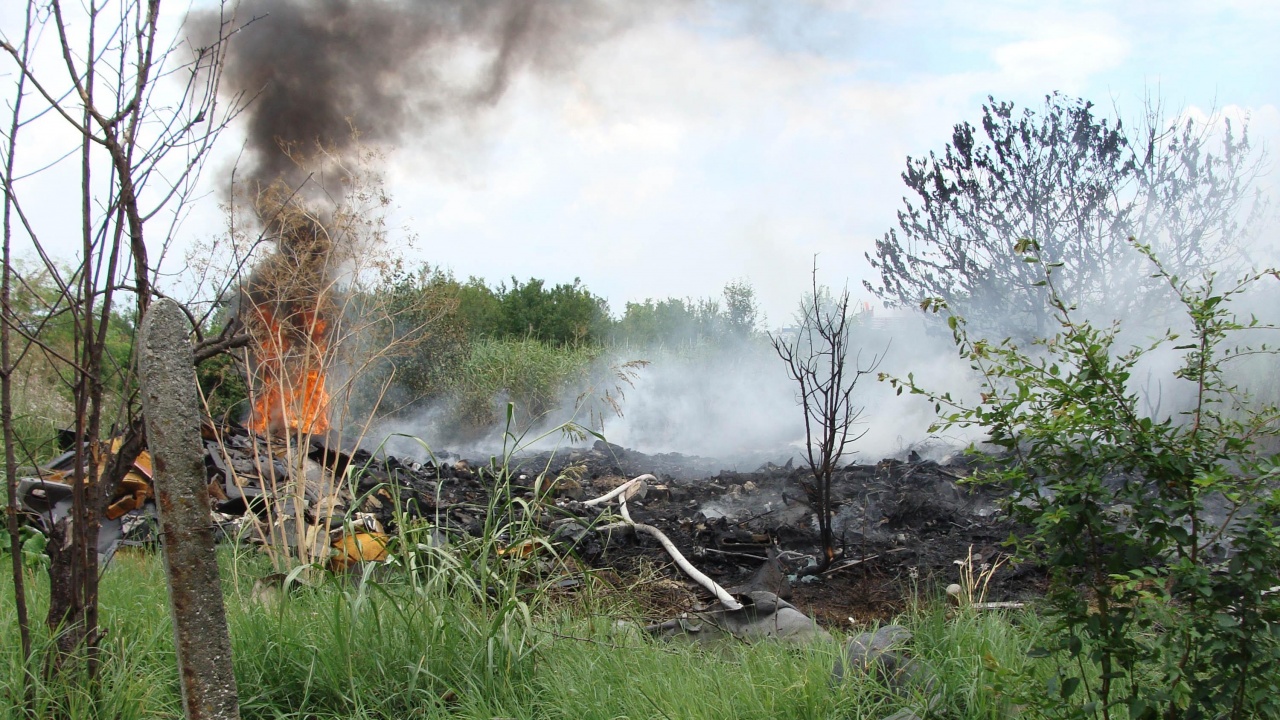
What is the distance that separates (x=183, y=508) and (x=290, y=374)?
4245 millimetres

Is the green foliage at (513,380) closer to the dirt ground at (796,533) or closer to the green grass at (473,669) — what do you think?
the dirt ground at (796,533)

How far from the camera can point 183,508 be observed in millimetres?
1861

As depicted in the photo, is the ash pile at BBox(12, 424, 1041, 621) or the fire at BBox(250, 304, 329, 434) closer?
the ash pile at BBox(12, 424, 1041, 621)

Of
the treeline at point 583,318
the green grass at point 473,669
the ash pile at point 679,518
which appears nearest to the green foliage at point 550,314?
the treeline at point 583,318

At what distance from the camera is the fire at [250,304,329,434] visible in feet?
15.5

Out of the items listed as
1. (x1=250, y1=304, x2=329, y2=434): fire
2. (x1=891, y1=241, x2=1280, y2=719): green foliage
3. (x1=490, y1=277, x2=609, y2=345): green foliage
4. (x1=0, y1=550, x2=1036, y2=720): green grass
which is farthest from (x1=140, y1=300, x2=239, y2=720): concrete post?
(x1=490, y1=277, x2=609, y2=345): green foliage

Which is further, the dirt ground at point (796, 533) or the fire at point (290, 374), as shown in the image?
the fire at point (290, 374)

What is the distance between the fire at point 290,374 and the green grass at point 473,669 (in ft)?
5.65

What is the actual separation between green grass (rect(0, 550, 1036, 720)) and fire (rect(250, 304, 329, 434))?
172 cm

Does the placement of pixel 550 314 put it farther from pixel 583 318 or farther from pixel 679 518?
pixel 679 518

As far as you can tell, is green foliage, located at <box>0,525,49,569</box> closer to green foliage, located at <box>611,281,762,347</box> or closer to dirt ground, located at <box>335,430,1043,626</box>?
dirt ground, located at <box>335,430,1043,626</box>

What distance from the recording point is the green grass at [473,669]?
2.49 m

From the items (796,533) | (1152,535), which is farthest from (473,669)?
(796,533)

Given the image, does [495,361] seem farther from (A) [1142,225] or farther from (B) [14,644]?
(B) [14,644]
